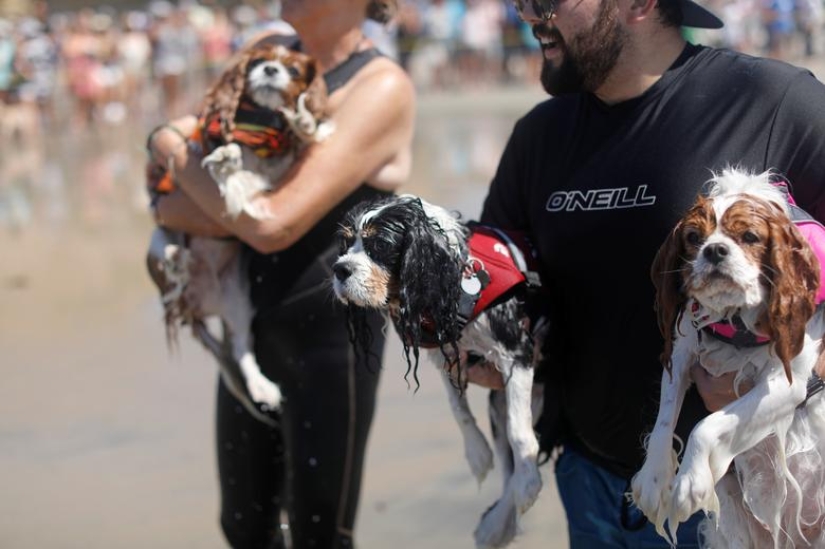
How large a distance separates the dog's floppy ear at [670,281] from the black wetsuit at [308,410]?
5.04 ft

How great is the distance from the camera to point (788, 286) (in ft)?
8.05

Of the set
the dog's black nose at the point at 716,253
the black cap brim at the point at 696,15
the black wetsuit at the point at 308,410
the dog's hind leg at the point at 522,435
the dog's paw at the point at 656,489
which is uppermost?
the black cap brim at the point at 696,15

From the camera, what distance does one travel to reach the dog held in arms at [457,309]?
290 cm

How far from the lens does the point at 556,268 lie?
10.7 feet

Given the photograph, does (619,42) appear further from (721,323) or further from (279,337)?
(279,337)

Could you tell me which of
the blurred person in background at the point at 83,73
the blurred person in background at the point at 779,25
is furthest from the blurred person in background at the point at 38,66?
the blurred person in background at the point at 779,25

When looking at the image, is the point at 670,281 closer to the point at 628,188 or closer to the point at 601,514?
the point at 628,188

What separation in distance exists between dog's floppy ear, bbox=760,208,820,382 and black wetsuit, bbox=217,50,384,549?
181 cm

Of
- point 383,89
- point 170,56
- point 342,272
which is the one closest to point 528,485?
point 342,272

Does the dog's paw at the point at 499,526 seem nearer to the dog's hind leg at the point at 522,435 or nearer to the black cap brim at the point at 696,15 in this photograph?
the dog's hind leg at the point at 522,435

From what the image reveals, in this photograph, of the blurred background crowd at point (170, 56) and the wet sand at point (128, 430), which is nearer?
the wet sand at point (128, 430)

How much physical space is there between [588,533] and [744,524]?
628 millimetres

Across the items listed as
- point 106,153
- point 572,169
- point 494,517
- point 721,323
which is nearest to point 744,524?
point 721,323

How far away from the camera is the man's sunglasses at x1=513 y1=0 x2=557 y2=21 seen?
9.95 ft
